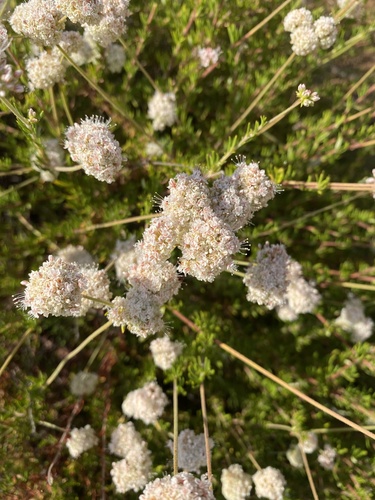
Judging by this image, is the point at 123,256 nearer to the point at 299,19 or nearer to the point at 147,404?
the point at 147,404

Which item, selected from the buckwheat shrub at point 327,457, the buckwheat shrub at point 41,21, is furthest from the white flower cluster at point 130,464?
the buckwheat shrub at point 41,21

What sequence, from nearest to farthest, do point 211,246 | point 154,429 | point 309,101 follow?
point 211,246 → point 309,101 → point 154,429

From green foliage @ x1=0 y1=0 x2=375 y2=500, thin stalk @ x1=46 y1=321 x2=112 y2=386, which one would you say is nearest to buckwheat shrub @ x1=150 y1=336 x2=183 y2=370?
green foliage @ x1=0 y1=0 x2=375 y2=500

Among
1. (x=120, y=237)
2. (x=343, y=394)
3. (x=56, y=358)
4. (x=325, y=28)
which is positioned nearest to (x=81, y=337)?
(x=56, y=358)

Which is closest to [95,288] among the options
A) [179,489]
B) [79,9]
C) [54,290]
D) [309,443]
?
[54,290]

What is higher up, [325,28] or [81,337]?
[325,28]

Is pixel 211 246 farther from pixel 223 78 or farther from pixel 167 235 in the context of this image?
pixel 223 78

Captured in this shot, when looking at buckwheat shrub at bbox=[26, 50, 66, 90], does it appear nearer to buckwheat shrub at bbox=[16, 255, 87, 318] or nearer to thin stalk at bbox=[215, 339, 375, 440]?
buckwheat shrub at bbox=[16, 255, 87, 318]
